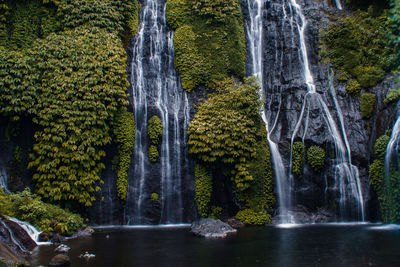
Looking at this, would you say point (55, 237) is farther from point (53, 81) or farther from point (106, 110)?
point (53, 81)

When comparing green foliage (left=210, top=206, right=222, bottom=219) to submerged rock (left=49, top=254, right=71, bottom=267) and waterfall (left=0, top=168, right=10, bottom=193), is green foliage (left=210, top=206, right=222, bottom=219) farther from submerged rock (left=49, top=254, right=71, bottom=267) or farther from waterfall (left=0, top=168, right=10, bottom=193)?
waterfall (left=0, top=168, right=10, bottom=193)

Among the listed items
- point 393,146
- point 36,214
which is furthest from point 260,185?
point 36,214

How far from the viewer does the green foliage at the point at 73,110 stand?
14.1 metres

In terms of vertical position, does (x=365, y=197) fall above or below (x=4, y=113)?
below

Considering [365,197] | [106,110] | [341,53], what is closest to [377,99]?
[341,53]

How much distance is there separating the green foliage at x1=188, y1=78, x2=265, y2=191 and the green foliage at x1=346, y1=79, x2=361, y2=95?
17.7ft

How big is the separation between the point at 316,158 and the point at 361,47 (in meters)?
7.50

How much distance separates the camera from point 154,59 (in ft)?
59.3

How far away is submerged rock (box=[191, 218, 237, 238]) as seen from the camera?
12.4m

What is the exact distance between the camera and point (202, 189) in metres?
15.8

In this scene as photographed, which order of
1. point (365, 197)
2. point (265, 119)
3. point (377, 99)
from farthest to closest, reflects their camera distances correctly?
point (265, 119) → point (377, 99) → point (365, 197)

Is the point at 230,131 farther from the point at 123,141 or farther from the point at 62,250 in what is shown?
the point at 62,250

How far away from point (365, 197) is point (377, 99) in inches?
203

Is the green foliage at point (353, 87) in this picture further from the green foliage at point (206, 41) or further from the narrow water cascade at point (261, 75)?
the green foliage at point (206, 41)
